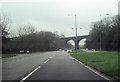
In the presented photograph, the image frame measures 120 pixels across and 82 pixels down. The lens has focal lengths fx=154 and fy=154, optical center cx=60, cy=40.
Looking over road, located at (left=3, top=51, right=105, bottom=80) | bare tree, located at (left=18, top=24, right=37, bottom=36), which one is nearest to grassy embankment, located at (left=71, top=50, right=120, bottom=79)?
road, located at (left=3, top=51, right=105, bottom=80)

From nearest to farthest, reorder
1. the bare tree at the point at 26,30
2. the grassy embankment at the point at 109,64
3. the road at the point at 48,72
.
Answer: the road at the point at 48,72
the grassy embankment at the point at 109,64
the bare tree at the point at 26,30

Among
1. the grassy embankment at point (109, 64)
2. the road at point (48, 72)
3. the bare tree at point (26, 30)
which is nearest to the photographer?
the road at point (48, 72)

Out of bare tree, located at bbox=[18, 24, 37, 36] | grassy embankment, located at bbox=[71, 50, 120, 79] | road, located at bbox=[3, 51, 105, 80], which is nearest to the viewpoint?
road, located at bbox=[3, 51, 105, 80]

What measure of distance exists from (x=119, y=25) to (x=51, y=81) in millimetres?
6136

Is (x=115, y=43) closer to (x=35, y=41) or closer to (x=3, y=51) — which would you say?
(x=3, y=51)

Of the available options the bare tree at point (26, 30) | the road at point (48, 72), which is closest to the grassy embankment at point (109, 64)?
the road at point (48, 72)

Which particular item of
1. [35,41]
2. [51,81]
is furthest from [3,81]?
[35,41]

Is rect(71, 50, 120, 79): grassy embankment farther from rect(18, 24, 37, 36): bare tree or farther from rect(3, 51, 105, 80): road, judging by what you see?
rect(18, 24, 37, 36): bare tree

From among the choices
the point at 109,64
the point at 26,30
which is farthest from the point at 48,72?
the point at 26,30

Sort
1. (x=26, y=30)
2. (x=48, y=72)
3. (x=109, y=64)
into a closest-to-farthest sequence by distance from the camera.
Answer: (x=48, y=72) → (x=109, y=64) → (x=26, y=30)

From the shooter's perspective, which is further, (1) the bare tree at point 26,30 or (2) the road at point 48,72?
(1) the bare tree at point 26,30

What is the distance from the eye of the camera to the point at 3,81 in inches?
312

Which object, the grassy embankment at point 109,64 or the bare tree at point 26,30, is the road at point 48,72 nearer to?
the grassy embankment at point 109,64

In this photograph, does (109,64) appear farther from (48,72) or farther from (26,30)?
(26,30)
